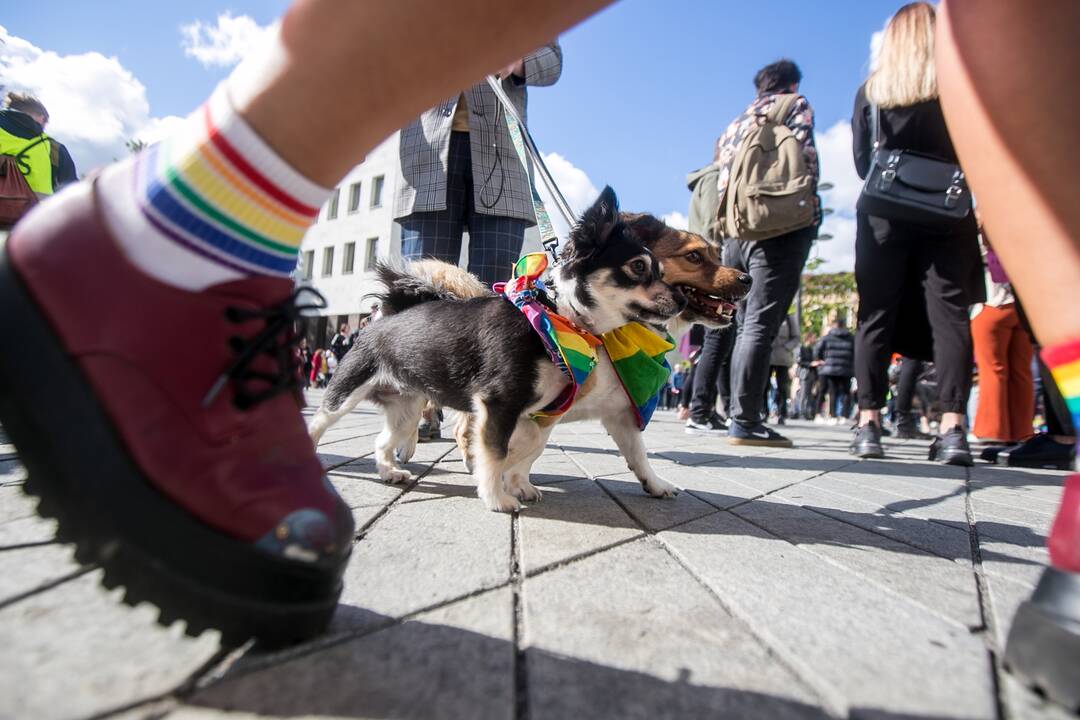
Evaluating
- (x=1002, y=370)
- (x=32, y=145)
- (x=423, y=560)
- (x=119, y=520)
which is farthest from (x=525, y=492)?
(x=32, y=145)

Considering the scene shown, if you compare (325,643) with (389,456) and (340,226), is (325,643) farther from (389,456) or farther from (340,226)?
(340,226)

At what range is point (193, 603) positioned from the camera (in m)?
0.71

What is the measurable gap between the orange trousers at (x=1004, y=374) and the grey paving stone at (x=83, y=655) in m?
5.93

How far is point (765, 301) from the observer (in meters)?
4.30

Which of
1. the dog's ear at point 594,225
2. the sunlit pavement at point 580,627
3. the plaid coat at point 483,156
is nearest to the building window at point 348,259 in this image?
the plaid coat at point 483,156

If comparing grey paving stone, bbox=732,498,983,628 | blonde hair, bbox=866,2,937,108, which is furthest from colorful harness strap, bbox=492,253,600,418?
blonde hair, bbox=866,2,937,108

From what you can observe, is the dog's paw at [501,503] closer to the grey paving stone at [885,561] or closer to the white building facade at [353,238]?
the grey paving stone at [885,561]

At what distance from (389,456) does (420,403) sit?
35 cm

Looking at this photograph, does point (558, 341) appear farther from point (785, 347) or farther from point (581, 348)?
point (785, 347)

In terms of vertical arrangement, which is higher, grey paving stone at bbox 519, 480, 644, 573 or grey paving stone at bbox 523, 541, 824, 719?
grey paving stone at bbox 523, 541, 824, 719

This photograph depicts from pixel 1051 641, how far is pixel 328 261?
33209 mm

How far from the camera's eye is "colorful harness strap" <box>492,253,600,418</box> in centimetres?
218

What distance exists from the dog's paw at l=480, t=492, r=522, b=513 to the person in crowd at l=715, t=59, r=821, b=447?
293cm

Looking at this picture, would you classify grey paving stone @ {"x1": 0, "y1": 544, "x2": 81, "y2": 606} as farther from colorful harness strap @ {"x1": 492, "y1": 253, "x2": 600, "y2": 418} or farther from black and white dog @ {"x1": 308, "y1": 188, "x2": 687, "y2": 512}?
colorful harness strap @ {"x1": 492, "y1": 253, "x2": 600, "y2": 418}
